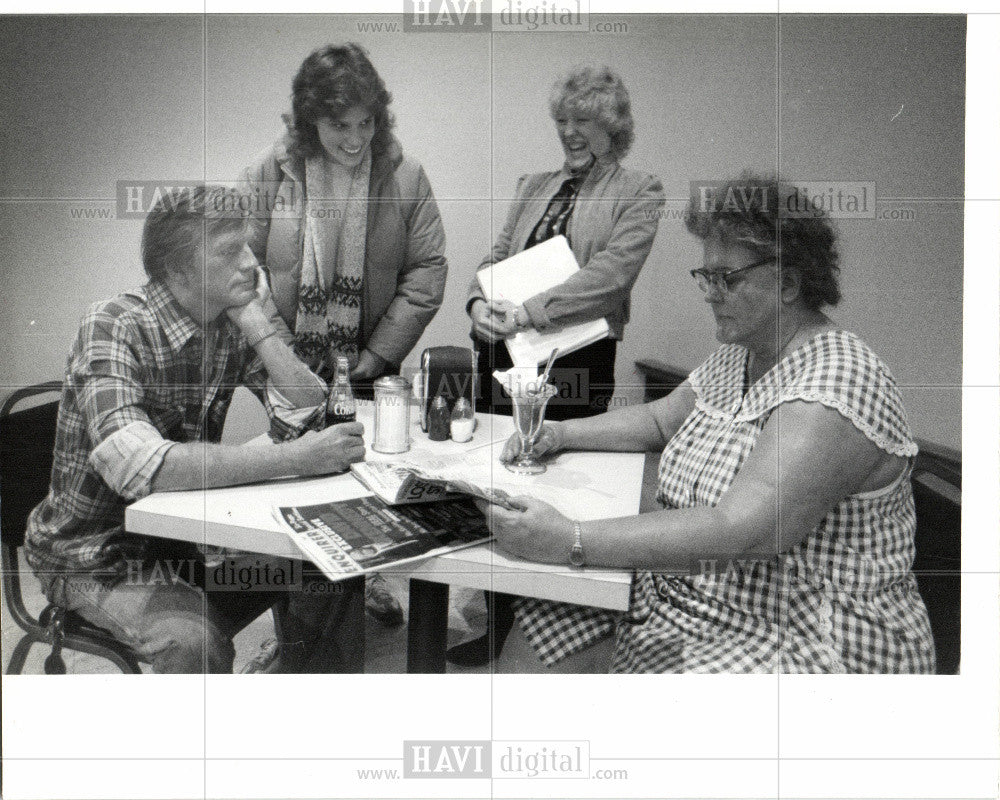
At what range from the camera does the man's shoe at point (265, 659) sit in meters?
1.64

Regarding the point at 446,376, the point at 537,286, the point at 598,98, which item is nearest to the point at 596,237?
the point at 537,286

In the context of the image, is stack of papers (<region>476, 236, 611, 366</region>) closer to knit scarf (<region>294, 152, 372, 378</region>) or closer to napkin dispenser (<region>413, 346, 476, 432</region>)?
napkin dispenser (<region>413, 346, 476, 432</region>)

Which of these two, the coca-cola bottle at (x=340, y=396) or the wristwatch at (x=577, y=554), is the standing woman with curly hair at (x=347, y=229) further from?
the wristwatch at (x=577, y=554)

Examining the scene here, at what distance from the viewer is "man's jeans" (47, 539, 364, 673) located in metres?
1.59

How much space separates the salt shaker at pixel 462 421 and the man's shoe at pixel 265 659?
58 centimetres

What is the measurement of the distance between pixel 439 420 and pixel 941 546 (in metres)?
1.06

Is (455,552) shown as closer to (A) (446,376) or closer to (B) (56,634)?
(A) (446,376)

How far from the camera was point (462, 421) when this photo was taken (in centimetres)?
171

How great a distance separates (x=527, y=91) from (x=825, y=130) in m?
0.59

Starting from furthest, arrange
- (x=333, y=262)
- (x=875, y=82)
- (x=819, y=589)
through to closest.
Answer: (x=333, y=262) < (x=875, y=82) < (x=819, y=589)

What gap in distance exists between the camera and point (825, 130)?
152cm

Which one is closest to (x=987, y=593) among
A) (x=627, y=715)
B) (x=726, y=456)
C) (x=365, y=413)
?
(x=726, y=456)

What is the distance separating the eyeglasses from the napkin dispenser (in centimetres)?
49
